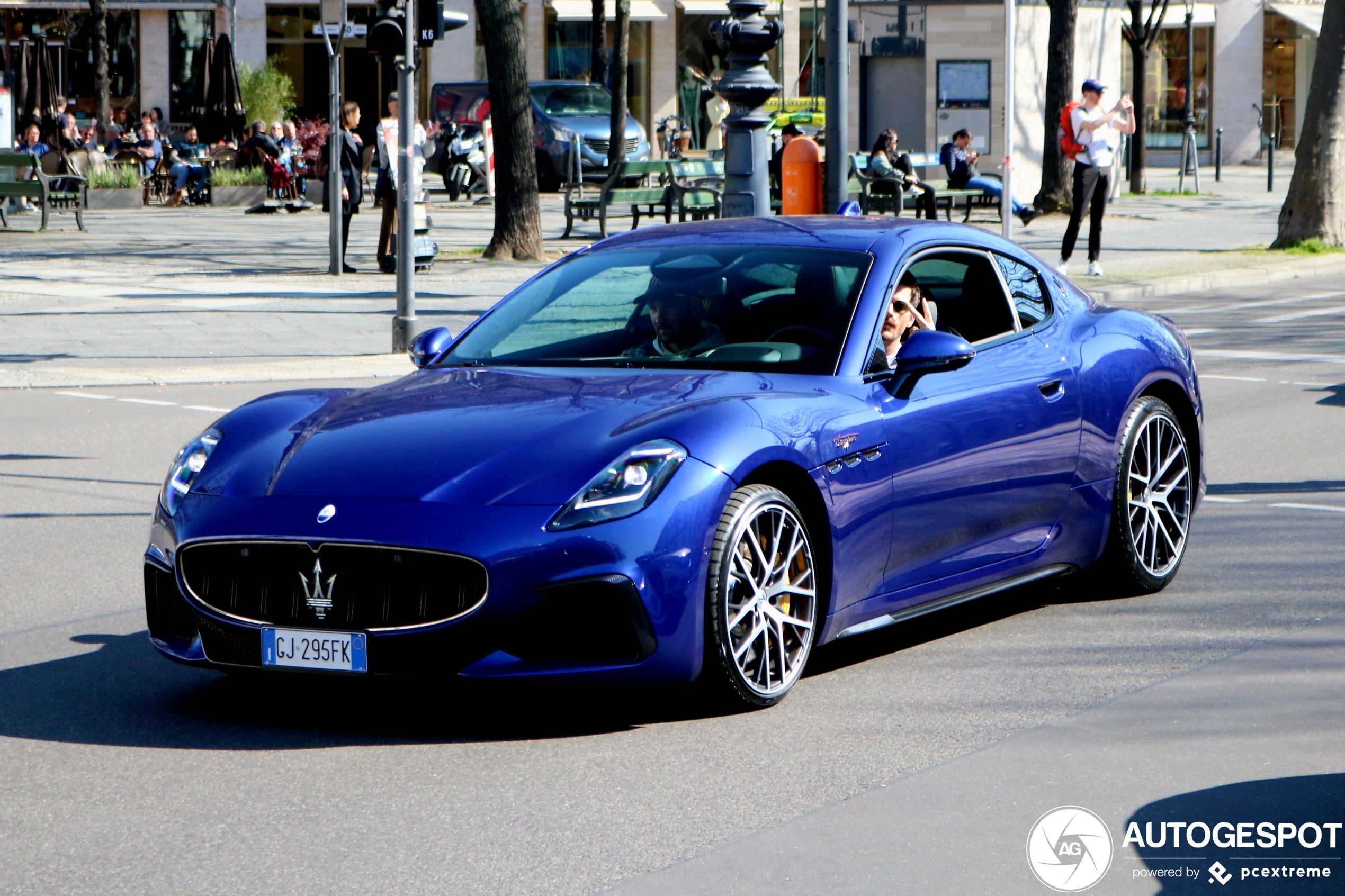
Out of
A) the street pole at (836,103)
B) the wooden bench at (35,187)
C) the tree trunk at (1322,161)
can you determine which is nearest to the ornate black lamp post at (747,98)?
the street pole at (836,103)

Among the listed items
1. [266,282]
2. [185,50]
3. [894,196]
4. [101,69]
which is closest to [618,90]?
[101,69]

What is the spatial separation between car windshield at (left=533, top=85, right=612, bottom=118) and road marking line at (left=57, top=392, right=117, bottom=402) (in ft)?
86.9

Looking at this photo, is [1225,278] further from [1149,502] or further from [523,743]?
[523,743]

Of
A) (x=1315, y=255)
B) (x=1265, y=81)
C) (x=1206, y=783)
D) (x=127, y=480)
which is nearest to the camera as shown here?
(x=1206, y=783)

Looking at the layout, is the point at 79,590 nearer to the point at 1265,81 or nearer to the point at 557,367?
the point at 557,367

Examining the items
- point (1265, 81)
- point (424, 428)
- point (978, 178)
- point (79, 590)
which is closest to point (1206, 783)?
point (424, 428)

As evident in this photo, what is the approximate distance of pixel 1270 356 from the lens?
15492mm

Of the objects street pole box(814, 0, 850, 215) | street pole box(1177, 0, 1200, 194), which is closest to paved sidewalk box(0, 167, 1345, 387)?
street pole box(814, 0, 850, 215)

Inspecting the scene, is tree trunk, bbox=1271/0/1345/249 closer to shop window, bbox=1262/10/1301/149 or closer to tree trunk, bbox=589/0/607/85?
tree trunk, bbox=589/0/607/85

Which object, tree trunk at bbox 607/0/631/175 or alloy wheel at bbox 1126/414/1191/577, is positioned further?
tree trunk at bbox 607/0/631/175

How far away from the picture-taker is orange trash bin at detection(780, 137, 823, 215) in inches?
744

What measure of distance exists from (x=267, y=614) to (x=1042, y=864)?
221 cm

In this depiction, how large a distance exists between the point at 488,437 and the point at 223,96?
3544 centimetres

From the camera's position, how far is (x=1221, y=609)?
23.3 feet
